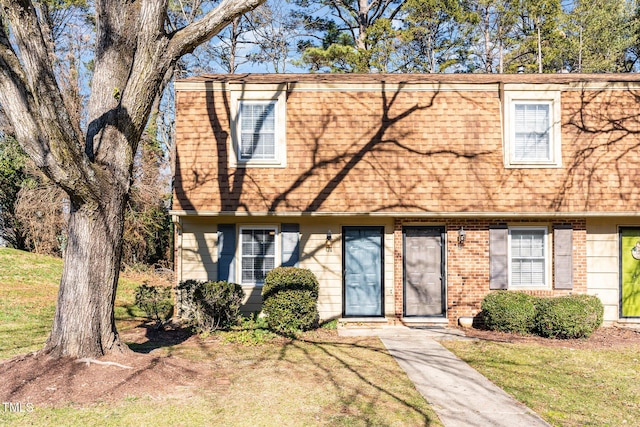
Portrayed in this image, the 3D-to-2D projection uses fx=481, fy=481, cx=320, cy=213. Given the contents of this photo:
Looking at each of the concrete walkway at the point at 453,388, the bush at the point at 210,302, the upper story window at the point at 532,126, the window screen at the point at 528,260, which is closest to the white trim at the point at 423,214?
the window screen at the point at 528,260

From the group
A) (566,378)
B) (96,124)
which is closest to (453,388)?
(566,378)

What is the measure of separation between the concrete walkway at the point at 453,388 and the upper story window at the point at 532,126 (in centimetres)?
452

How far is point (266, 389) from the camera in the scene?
6.07 m

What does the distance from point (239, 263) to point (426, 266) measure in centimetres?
425

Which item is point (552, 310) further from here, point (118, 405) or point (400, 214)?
point (118, 405)

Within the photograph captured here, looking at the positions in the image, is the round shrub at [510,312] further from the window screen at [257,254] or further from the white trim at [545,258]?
the window screen at [257,254]

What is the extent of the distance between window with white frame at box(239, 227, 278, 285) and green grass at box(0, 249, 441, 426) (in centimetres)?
107

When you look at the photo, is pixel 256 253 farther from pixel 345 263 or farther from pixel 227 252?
pixel 345 263

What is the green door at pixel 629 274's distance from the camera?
422 inches

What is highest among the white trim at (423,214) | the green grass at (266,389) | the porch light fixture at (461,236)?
the white trim at (423,214)

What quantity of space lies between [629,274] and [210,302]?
9167 millimetres

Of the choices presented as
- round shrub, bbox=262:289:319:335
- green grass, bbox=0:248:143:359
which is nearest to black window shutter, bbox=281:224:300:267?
round shrub, bbox=262:289:319:335

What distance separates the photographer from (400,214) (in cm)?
1040

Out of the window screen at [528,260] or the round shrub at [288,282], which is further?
the window screen at [528,260]
